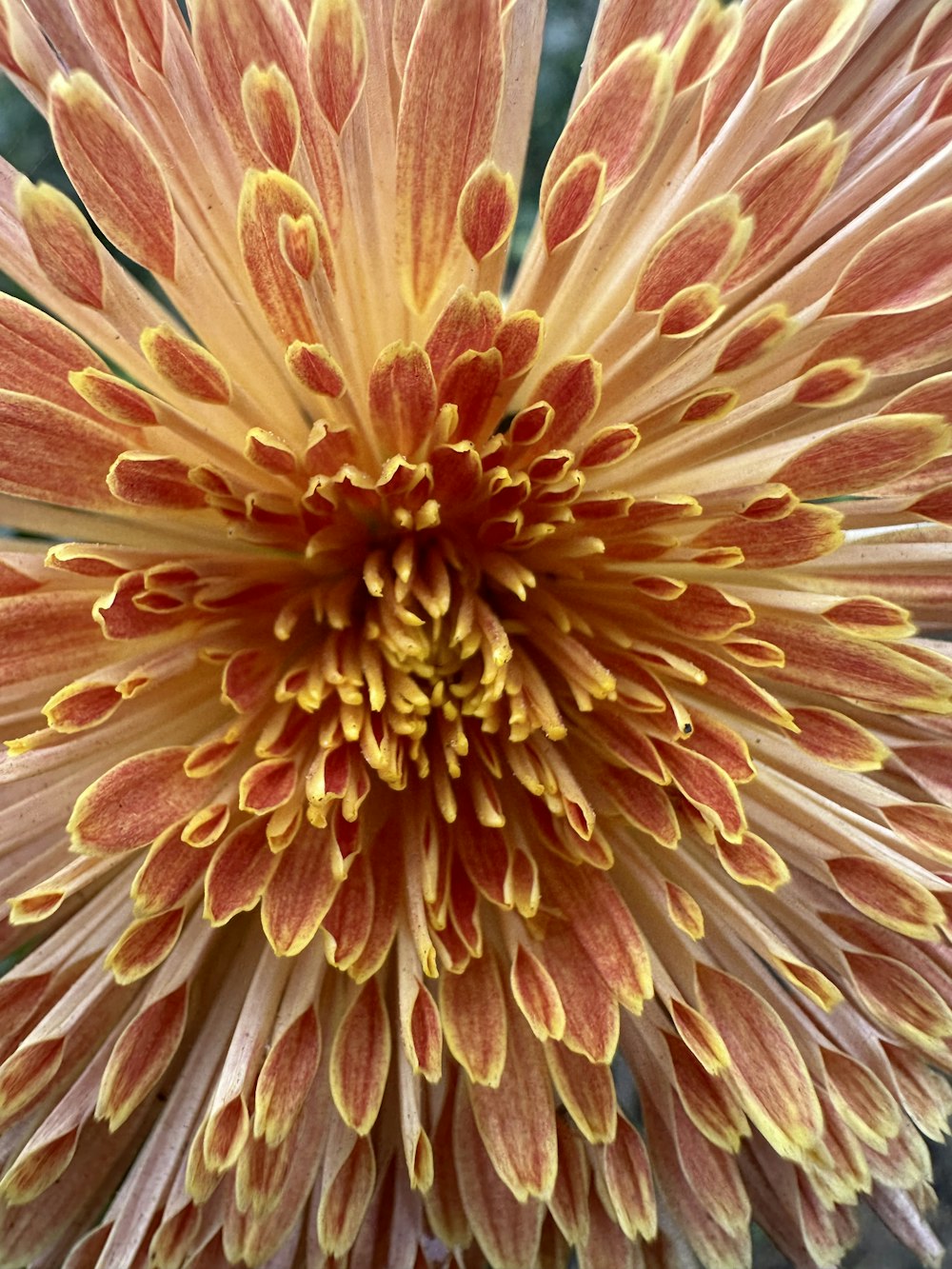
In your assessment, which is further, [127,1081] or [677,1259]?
[677,1259]

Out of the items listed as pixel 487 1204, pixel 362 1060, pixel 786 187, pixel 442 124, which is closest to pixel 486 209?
pixel 442 124

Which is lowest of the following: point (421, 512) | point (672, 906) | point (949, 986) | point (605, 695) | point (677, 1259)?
point (677, 1259)

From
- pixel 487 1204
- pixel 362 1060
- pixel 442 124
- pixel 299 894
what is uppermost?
pixel 442 124

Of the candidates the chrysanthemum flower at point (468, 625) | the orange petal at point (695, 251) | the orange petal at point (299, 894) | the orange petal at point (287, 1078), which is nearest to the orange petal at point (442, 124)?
the chrysanthemum flower at point (468, 625)

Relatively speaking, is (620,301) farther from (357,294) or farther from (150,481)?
(150,481)

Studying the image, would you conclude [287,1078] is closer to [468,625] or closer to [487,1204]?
[487,1204]

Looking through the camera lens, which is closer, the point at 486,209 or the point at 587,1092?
the point at 486,209

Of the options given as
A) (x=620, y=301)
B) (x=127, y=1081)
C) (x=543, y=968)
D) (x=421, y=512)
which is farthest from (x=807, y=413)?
(x=127, y=1081)

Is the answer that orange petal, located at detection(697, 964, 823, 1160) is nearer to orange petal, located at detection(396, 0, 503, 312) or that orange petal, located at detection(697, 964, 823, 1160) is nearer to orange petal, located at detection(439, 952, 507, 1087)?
orange petal, located at detection(439, 952, 507, 1087)
